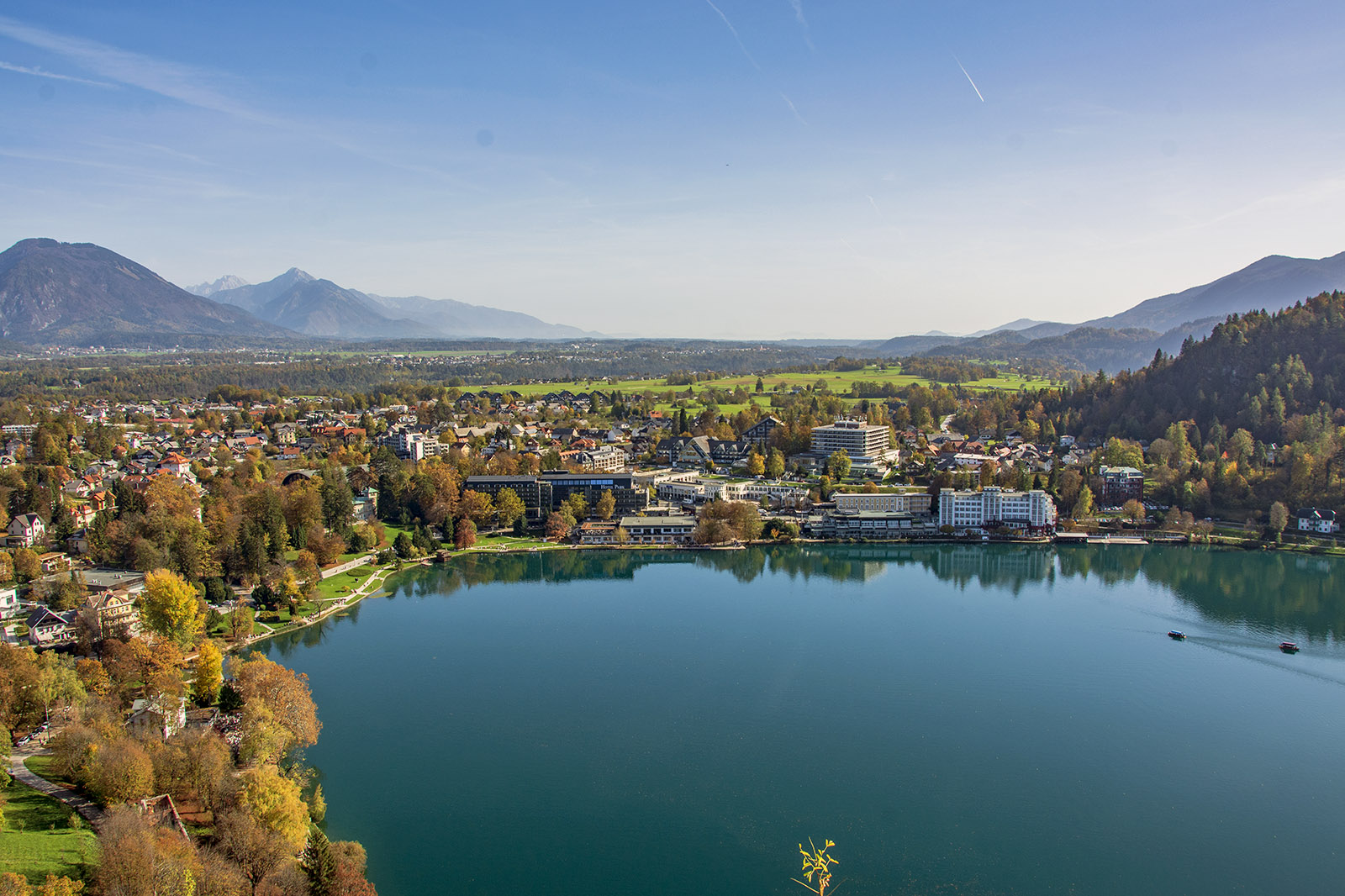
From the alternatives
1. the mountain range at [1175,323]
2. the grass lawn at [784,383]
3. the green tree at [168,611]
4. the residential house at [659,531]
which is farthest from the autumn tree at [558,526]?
the mountain range at [1175,323]

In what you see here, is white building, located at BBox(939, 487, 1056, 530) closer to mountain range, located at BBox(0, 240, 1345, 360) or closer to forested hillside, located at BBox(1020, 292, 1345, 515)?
forested hillside, located at BBox(1020, 292, 1345, 515)

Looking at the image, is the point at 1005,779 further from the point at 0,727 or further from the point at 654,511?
the point at 654,511

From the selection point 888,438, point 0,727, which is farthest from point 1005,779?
point 888,438

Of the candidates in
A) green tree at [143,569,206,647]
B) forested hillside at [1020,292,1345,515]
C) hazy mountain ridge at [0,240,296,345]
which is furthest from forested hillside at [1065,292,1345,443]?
hazy mountain ridge at [0,240,296,345]

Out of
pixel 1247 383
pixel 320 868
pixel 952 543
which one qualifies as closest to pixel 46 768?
pixel 320 868

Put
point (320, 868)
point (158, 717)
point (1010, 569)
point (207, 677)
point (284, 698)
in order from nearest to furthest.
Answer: point (320, 868) < point (158, 717) < point (284, 698) < point (207, 677) < point (1010, 569)

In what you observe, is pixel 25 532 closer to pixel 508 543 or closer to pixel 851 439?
pixel 508 543

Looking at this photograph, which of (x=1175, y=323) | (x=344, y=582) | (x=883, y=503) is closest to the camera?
(x=344, y=582)
